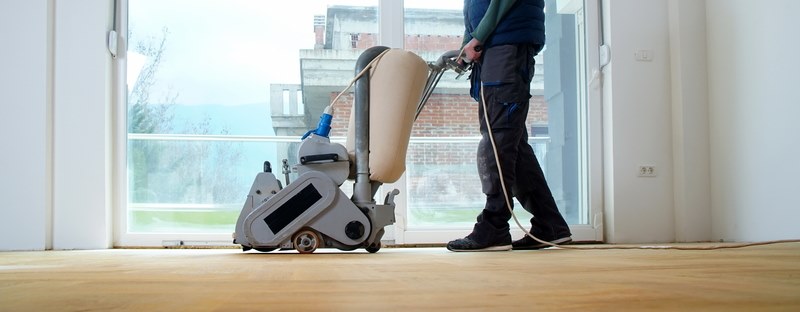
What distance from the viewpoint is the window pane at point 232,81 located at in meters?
3.97

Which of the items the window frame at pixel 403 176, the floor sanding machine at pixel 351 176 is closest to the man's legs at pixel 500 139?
the floor sanding machine at pixel 351 176

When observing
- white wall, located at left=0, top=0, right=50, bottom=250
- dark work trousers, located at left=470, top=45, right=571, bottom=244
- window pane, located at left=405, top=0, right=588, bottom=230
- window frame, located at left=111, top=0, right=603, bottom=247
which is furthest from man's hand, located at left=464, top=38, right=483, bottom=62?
white wall, located at left=0, top=0, right=50, bottom=250

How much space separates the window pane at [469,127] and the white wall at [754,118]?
2.22ft

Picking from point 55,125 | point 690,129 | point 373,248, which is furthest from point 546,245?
point 55,125

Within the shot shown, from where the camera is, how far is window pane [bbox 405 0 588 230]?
4066 millimetres

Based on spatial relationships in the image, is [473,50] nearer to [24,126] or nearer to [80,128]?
[80,128]

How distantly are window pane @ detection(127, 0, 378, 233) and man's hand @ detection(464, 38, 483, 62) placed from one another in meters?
1.36

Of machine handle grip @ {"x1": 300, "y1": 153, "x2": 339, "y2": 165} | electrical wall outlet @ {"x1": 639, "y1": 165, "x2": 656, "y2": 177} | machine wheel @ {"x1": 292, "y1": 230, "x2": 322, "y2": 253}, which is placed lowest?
machine wheel @ {"x1": 292, "y1": 230, "x2": 322, "y2": 253}

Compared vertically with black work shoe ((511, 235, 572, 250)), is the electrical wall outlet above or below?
above

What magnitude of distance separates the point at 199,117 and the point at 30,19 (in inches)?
35.8

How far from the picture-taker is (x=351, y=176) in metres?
2.62

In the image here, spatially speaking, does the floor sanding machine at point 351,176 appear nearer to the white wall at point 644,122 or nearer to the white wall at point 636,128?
the white wall at point 644,122

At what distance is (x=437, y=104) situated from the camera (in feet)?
13.5

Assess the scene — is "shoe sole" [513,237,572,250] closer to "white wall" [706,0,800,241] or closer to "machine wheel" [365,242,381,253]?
"machine wheel" [365,242,381,253]
